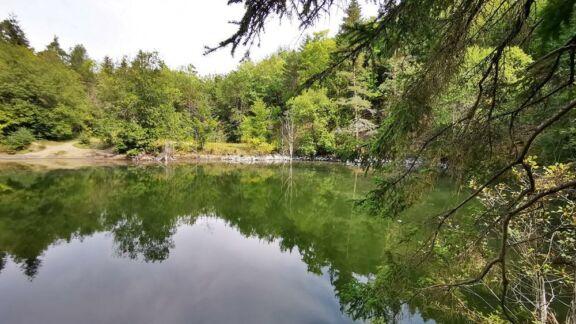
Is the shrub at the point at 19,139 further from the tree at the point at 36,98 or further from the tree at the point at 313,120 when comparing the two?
the tree at the point at 313,120

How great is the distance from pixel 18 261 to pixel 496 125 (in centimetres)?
848

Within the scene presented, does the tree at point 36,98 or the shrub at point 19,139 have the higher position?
the tree at point 36,98

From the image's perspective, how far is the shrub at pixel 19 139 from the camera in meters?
25.2

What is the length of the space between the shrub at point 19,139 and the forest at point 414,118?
103 mm

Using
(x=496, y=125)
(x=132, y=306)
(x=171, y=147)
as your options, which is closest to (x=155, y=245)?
(x=132, y=306)

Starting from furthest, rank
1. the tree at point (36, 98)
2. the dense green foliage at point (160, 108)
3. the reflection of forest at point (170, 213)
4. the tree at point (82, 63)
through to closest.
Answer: the tree at point (82, 63) < the dense green foliage at point (160, 108) < the tree at point (36, 98) < the reflection of forest at point (170, 213)

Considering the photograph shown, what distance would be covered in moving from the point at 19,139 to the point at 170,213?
932 inches

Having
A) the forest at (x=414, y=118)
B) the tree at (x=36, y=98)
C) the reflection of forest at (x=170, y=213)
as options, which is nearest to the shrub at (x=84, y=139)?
the forest at (x=414, y=118)

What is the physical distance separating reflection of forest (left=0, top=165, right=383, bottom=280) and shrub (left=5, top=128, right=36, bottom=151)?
10994 millimetres

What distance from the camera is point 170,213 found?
35.6 ft

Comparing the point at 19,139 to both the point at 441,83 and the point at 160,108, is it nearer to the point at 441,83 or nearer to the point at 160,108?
the point at 160,108

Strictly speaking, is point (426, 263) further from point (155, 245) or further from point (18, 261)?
point (18, 261)

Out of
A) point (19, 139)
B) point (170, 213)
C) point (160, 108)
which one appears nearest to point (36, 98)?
point (19, 139)

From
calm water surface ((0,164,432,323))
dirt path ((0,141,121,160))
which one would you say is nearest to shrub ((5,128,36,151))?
dirt path ((0,141,121,160))
